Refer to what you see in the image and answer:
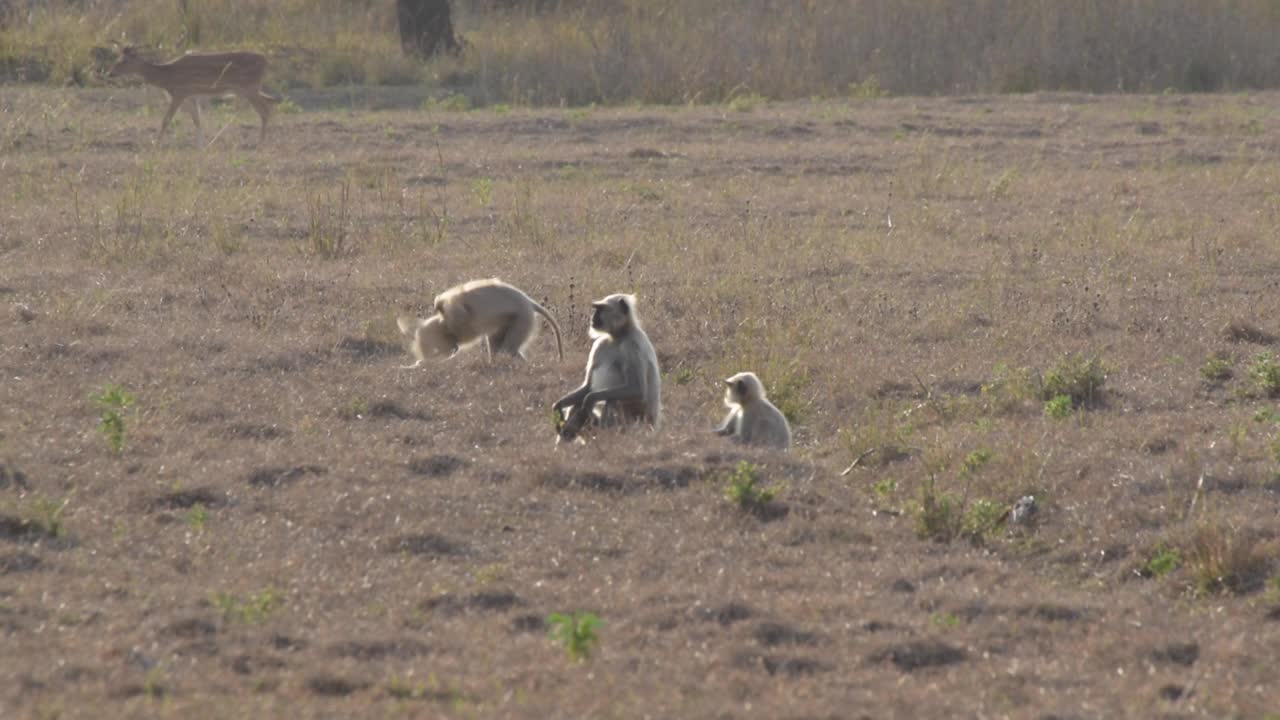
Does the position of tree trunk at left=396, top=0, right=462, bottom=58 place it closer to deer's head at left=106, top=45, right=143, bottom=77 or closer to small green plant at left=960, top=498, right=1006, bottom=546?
deer's head at left=106, top=45, right=143, bottom=77

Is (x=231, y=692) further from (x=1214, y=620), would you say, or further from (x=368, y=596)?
(x=1214, y=620)

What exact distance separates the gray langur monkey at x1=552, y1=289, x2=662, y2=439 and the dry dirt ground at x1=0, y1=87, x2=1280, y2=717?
25 centimetres

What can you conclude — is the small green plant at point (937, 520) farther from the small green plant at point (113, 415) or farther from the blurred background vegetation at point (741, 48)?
the blurred background vegetation at point (741, 48)

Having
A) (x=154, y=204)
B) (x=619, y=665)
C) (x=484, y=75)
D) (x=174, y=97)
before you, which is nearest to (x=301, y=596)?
(x=619, y=665)

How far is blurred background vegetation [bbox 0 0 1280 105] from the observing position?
2325cm

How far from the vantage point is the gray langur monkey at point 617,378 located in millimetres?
8023

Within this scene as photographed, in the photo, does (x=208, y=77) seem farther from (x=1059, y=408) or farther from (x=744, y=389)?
(x=1059, y=408)

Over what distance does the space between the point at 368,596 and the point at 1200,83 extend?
2179cm

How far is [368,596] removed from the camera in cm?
575

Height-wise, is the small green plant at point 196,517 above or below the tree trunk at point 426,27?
below

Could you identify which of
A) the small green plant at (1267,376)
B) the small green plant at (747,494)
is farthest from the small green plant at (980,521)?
the small green plant at (1267,376)

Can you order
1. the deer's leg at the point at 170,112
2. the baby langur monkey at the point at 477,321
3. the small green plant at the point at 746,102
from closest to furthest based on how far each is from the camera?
the baby langur monkey at the point at 477,321 → the deer's leg at the point at 170,112 → the small green plant at the point at 746,102

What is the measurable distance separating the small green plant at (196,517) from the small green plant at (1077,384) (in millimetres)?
4320

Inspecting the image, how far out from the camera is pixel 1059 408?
831 cm
